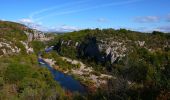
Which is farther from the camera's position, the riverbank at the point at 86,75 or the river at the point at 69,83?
the riverbank at the point at 86,75

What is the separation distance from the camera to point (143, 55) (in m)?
92.5

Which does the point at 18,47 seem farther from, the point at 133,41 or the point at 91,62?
the point at 133,41

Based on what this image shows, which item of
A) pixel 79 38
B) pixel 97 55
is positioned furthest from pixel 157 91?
pixel 79 38

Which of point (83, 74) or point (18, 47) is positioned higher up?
point (18, 47)

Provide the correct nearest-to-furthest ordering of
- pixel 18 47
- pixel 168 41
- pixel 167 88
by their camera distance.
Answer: pixel 167 88
pixel 18 47
pixel 168 41

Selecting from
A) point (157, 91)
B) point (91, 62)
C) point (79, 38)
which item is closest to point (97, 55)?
point (91, 62)

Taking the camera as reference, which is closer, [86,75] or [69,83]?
[69,83]

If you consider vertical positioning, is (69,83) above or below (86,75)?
below

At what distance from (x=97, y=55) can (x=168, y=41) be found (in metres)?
24.4

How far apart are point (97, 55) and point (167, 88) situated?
91063mm

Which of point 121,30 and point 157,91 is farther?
point 121,30

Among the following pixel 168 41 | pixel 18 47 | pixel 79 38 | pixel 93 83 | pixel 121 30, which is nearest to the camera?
pixel 93 83

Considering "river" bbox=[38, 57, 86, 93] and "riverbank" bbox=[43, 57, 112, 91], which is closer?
"river" bbox=[38, 57, 86, 93]

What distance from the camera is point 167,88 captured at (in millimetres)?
17250
